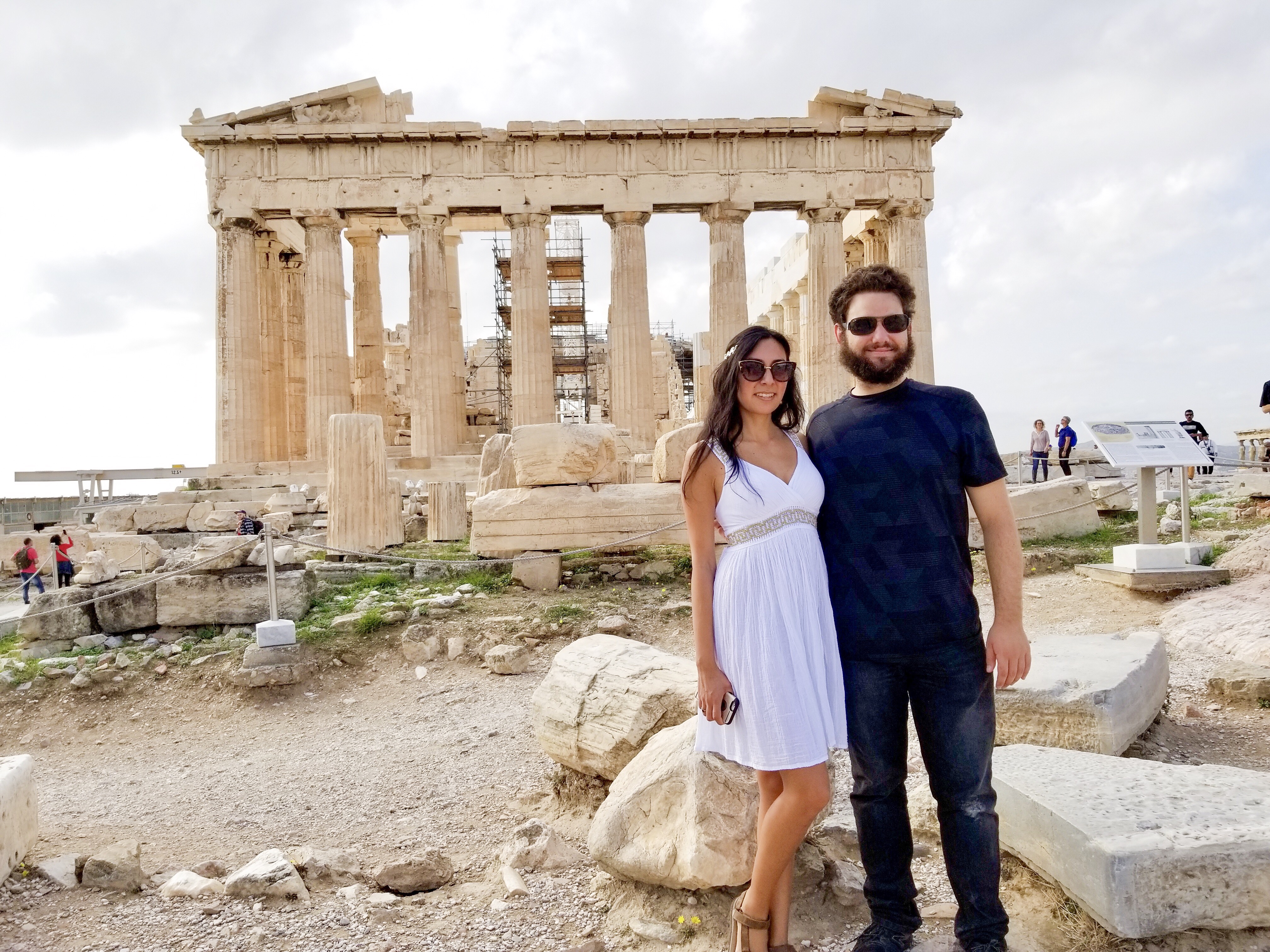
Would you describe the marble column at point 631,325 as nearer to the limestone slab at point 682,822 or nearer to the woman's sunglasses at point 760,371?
the limestone slab at point 682,822

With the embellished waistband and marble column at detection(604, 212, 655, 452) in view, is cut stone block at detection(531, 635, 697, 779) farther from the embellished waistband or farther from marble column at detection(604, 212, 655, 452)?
marble column at detection(604, 212, 655, 452)

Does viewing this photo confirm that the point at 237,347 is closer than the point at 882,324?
No

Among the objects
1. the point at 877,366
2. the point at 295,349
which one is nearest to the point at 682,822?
the point at 877,366

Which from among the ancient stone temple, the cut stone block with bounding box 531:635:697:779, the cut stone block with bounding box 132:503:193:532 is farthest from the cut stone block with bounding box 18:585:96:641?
the ancient stone temple

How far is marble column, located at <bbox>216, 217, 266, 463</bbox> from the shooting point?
2094cm

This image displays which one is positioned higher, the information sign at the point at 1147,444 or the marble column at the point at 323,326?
the marble column at the point at 323,326

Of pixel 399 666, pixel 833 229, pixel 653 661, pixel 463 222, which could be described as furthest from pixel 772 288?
pixel 653 661

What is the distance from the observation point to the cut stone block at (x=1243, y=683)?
5035 mm

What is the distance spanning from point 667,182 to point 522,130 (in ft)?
12.1

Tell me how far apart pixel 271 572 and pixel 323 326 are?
48.7ft

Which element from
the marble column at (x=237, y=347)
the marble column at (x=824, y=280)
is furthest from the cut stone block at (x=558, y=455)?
the marble column at (x=237, y=347)

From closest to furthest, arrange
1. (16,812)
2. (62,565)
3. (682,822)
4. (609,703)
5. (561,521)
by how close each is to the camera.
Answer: (682,822)
(16,812)
(609,703)
(561,521)
(62,565)

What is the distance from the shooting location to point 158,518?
16.7m

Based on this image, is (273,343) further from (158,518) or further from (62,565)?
(62,565)
